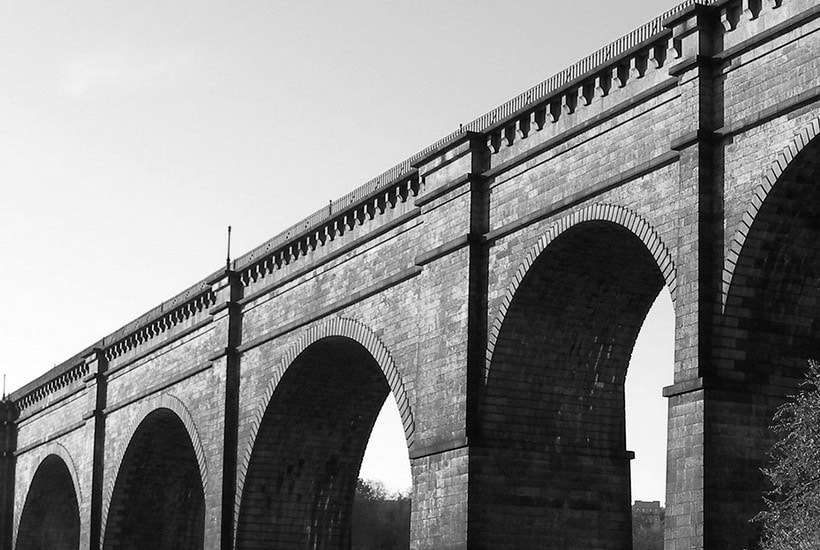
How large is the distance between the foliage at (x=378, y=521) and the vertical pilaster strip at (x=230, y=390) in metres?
54.2

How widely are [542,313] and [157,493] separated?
24.3 metres

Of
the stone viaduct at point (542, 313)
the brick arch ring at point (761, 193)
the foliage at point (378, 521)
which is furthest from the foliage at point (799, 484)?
the foliage at point (378, 521)

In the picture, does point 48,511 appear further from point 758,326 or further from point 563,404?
point 758,326

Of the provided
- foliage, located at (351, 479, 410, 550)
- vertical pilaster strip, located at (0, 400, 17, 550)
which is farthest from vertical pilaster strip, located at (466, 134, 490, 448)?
foliage, located at (351, 479, 410, 550)

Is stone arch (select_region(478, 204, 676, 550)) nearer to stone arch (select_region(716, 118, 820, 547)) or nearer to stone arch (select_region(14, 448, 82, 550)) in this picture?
stone arch (select_region(716, 118, 820, 547))

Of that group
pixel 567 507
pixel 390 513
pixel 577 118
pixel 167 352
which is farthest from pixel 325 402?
pixel 390 513

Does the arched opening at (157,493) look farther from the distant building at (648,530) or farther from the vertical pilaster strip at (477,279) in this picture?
the distant building at (648,530)

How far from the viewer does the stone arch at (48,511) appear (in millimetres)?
57781

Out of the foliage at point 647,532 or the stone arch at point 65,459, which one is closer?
the stone arch at point 65,459

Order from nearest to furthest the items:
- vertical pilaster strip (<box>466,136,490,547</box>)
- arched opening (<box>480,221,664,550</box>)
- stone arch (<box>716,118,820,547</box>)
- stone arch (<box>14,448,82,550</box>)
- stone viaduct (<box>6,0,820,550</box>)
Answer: stone arch (<box>716,118,820,547</box>)
stone viaduct (<box>6,0,820,550</box>)
arched opening (<box>480,221,664,550</box>)
vertical pilaster strip (<box>466,136,490,547</box>)
stone arch (<box>14,448,82,550</box>)

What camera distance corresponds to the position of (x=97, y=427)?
49344 mm

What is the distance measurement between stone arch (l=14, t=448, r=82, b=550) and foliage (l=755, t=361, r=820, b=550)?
4079cm

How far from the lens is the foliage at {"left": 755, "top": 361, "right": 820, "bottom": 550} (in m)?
19.0

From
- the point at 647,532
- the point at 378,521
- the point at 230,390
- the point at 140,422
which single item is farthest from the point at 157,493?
the point at 647,532
